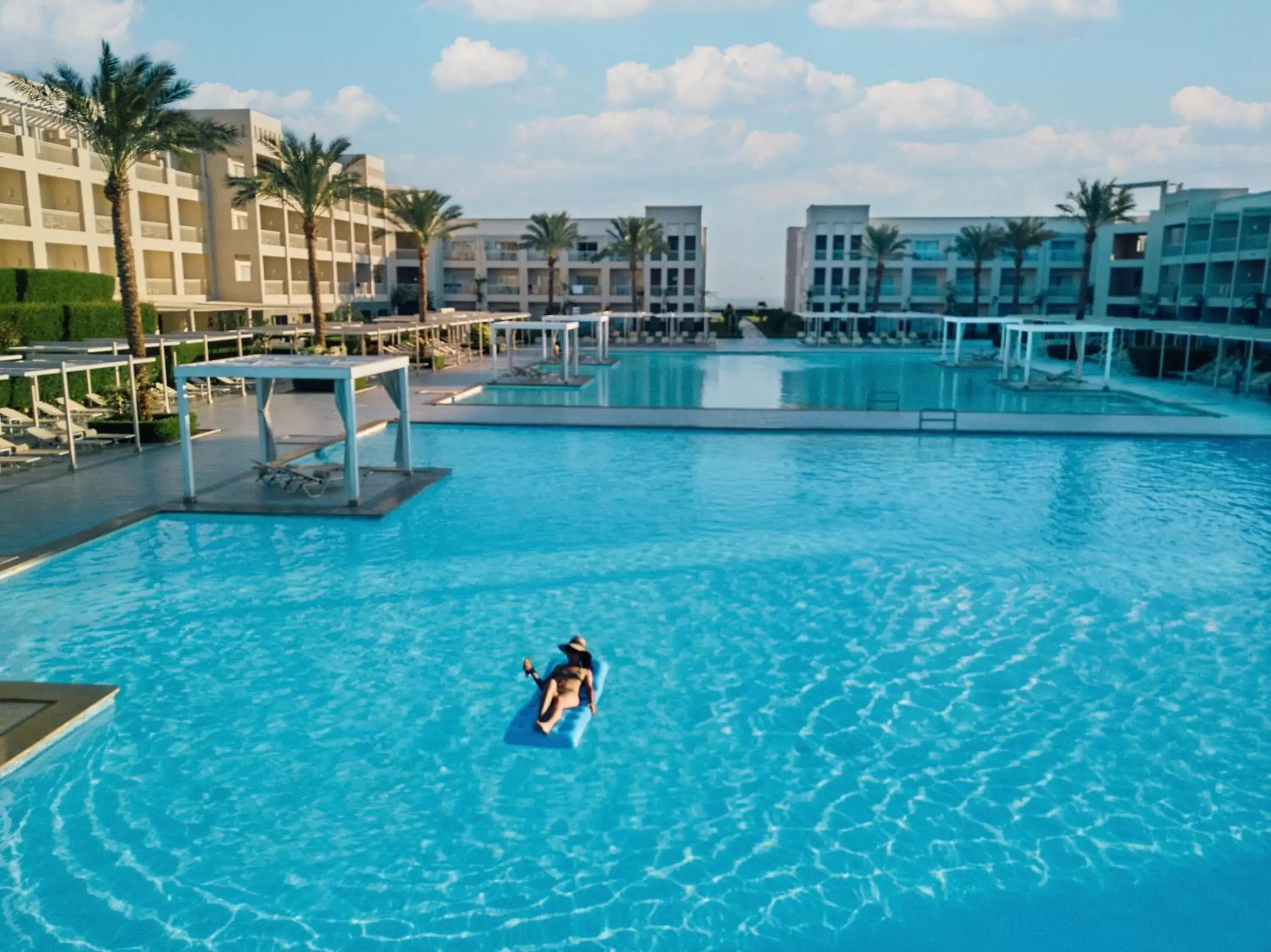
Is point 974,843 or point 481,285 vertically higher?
point 481,285

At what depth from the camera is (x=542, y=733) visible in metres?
8.34

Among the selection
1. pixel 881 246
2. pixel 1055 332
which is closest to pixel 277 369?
pixel 1055 332

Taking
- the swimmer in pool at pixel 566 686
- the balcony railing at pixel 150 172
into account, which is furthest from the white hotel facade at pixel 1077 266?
the balcony railing at pixel 150 172

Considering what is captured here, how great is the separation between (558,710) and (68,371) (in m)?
17.1

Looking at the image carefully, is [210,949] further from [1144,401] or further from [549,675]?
[1144,401]

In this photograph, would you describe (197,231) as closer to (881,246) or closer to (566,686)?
(566,686)

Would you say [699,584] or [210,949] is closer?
[210,949]

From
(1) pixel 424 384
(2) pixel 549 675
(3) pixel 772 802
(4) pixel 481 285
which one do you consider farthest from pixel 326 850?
(4) pixel 481 285

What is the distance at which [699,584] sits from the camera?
1300 centimetres

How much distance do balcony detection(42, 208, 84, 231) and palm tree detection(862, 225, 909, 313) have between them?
5071 cm

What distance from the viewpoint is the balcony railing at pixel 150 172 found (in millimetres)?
39062

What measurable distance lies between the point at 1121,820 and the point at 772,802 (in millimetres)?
2689

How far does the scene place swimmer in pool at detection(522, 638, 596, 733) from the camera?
8.53 m

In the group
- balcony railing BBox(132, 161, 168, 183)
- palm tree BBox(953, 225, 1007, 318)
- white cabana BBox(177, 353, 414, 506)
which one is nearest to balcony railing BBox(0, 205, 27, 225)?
balcony railing BBox(132, 161, 168, 183)
